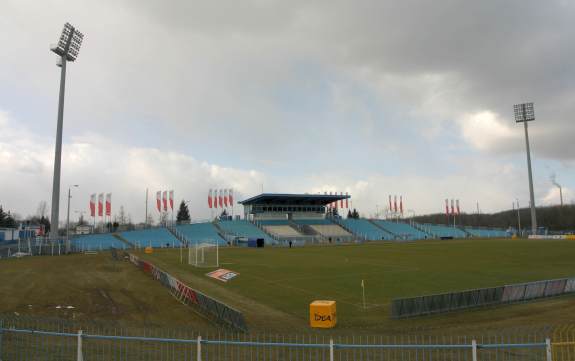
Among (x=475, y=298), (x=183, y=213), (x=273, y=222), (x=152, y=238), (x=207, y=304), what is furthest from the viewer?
(x=183, y=213)

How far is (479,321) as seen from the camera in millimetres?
20906

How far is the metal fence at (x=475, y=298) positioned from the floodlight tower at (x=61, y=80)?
5993cm

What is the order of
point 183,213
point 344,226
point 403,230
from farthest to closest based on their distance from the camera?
1. point 183,213
2. point 403,230
3. point 344,226

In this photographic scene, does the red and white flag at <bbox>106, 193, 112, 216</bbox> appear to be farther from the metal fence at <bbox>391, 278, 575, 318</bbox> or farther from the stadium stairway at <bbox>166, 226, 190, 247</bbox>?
the metal fence at <bbox>391, 278, 575, 318</bbox>

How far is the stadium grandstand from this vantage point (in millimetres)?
94188

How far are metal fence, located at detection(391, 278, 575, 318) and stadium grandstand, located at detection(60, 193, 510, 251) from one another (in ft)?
230

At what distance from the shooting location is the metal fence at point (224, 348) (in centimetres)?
1208

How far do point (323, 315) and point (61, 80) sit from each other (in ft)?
209

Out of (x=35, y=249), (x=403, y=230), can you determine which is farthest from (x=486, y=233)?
(x=35, y=249)

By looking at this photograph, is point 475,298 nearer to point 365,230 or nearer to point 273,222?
point 273,222

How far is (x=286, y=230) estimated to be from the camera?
11300 cm

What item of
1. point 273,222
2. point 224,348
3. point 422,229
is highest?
point 273,222

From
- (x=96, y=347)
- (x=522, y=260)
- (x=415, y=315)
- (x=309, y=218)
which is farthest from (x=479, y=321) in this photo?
(x=309, y=218)

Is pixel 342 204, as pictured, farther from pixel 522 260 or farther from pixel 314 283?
pixel 314 283
